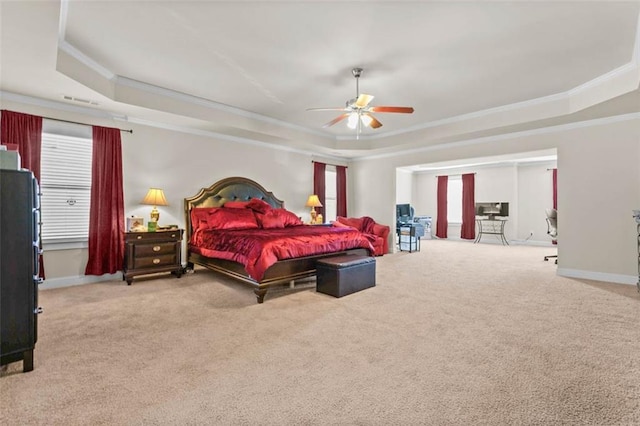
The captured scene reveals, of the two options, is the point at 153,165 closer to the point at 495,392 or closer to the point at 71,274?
the point at 71,274

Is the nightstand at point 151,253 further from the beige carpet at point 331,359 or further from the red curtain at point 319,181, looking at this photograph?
the red curtain at point 319,181

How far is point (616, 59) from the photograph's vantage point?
3453 millimetres

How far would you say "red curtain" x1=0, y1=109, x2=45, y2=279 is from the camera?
151 inches

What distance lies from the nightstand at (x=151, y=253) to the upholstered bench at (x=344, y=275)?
2.35 meters

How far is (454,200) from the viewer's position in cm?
1073

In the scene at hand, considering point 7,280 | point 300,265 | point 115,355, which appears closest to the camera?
point 7,280

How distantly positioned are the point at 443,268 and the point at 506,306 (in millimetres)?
2174

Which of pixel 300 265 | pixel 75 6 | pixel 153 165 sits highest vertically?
pixel 75 6

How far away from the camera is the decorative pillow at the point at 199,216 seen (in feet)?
17.1

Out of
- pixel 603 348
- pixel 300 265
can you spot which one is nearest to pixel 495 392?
pixel 603 348

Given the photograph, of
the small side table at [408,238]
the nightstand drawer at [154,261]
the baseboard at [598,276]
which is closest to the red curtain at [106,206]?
the nightstand drawer at [154,261]

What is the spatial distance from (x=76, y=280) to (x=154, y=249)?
3.57 ft

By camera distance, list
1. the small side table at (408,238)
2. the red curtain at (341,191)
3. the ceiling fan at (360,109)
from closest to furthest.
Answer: the ceiling fan at (360,109)
the small side table at (408,238)
the red curtain at (341,191)

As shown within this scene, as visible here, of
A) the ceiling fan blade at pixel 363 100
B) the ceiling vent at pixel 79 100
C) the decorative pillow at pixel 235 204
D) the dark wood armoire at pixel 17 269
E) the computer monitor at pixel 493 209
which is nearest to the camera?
the dark wood armoire at pixel 17 269
